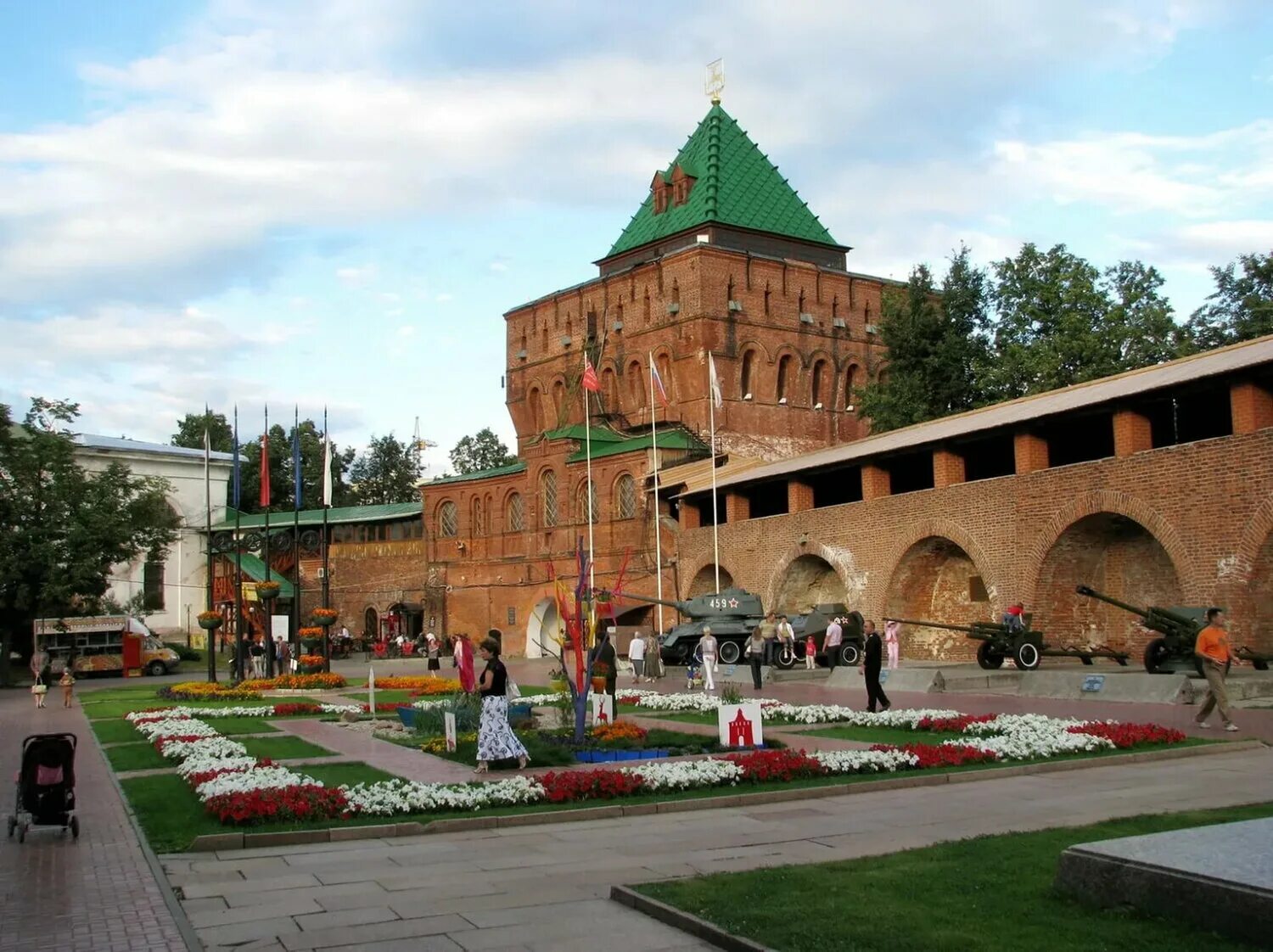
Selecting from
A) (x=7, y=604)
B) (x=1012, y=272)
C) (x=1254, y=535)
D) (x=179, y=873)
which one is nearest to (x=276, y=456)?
(x=7, y=604)

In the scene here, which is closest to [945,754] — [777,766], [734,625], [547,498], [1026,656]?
[777,766]

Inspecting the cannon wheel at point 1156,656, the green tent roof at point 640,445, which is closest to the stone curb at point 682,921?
the cannon wheel at point 1156,656

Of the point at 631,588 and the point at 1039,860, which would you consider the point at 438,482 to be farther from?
the point at 1039,860

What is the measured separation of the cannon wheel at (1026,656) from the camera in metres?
→ 27.4

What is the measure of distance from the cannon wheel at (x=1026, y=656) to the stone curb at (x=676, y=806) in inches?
483

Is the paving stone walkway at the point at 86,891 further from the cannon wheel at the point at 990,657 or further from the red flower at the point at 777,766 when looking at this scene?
the cannon wheel at the point at 990,657

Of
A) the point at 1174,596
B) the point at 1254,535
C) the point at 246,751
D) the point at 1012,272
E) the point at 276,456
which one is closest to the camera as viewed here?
the point at 246,751

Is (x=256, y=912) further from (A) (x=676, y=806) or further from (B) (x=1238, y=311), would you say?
(B) (x=1238, y=311)

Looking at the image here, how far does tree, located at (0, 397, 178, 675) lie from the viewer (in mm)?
41469

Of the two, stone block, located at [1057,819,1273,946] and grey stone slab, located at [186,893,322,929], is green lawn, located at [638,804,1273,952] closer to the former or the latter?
stone block, located at [1057,819,1273,946]

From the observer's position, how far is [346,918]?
26.0 feet

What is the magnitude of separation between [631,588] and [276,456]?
4541 cm

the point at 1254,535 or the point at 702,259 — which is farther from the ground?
the point at 702,259

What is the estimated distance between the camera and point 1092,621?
3028cm
